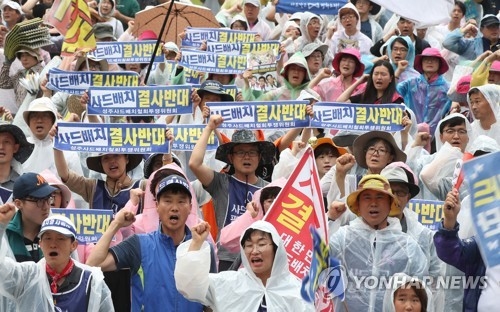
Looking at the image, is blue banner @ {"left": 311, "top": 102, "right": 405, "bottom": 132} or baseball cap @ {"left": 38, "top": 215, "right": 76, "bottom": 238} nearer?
baseball cap @ {"left": 38, "top": 215, "right": 76, "bottom": 238}

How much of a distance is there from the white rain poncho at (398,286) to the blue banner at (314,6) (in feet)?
27.4

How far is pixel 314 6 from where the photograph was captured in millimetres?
18406

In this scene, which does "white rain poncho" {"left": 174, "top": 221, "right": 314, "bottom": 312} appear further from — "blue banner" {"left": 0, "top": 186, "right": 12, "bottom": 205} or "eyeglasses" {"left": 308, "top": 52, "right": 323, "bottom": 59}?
"eyeglasses" {"left": 308, "top": 52, "right": 323, "bottom": 59}

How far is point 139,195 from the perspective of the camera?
Answer: 11117mm

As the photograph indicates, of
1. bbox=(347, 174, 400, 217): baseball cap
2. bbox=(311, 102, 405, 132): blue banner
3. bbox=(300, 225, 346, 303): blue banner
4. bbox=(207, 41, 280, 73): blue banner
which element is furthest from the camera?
bbox=(207, 41, 280, 73): blue banner

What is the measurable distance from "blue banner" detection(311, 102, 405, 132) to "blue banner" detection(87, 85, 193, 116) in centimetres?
112

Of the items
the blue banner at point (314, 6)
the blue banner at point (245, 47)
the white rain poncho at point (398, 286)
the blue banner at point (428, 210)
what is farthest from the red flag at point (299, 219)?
the blue banner at point (314, 6)

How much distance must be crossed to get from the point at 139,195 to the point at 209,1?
11224 millimetres

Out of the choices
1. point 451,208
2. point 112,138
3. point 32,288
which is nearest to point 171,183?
point 32,288

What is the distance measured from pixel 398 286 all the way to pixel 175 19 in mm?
8166

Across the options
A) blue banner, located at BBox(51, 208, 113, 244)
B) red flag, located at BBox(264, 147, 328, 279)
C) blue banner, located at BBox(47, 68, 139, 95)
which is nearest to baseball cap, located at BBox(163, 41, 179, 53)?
blue banner, located at BBox(47, 68, 139, 95)

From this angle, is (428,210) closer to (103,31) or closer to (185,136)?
(185,136)

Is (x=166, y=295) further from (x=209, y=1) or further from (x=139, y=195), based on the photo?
(x=209, y=1)

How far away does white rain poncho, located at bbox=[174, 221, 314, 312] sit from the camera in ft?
30.8
